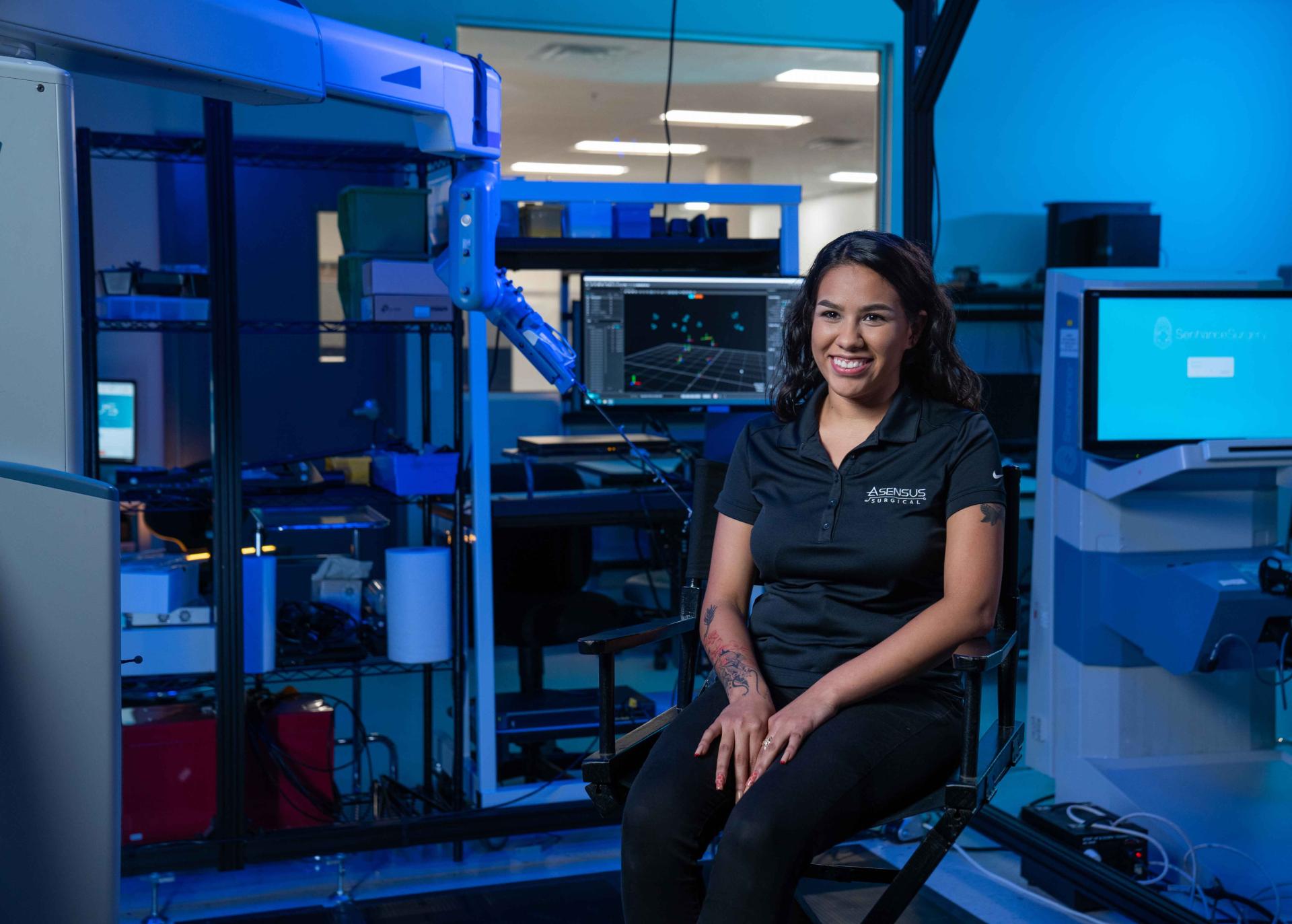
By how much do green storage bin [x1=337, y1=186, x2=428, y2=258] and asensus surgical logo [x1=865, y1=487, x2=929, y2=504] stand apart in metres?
1.60

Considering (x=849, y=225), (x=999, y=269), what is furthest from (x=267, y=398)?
(x=849, y=225)

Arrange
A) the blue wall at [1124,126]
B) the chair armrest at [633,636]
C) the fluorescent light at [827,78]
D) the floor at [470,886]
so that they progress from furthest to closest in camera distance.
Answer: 1. the fluorescent light at [827,78]
2. the blue wall at [1124,126]
3. the floor at [470,886]
4. the chair armrest at [633,636]

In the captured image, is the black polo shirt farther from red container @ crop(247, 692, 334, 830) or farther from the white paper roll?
red container @ crop(247, 692, 334, 830)

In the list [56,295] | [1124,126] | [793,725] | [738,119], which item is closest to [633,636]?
[793,725]

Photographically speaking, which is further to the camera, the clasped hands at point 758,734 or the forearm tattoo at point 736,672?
the forearm tattoo at point 736,672

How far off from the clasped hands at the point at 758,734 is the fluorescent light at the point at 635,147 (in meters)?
6.77

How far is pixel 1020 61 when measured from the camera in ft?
16.9

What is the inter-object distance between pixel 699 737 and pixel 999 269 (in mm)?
4078

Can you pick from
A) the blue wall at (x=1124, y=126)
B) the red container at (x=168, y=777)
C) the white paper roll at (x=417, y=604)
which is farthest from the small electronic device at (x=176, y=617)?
the blue wall at (x=1124, y=126)

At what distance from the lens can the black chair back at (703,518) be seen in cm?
217

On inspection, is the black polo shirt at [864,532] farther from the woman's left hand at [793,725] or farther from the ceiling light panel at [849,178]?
the ceiling light panel at [849,178]

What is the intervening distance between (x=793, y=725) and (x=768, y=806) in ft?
0.47

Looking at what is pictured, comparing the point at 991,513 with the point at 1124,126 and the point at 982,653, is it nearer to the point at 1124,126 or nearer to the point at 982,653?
the point at 982,653

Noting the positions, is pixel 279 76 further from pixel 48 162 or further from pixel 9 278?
pixel 9 278
